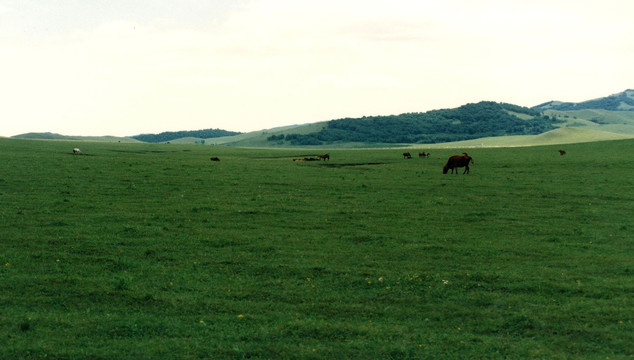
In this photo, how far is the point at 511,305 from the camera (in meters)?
13.3

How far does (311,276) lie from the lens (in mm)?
15641

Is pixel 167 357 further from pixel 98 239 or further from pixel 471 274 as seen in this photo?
pixel 98 239

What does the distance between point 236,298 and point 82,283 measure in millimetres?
4364

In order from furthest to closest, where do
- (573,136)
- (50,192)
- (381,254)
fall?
(573,136) → (50,192) → (381,254)

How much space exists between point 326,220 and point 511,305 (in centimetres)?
1244

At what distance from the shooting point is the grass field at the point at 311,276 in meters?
11.1

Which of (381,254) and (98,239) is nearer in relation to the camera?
(381,254)

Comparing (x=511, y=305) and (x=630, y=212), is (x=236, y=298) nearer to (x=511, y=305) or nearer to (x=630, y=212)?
(x=511, y=305)

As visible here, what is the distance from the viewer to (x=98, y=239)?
64.5ft

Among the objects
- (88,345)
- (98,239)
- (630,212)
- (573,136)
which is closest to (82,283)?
(88,345)

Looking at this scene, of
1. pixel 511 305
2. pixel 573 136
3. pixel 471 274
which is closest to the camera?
pixel 511 305

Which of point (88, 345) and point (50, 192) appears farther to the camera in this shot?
point (50, 192)

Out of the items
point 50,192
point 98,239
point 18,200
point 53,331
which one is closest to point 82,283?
point 53,331

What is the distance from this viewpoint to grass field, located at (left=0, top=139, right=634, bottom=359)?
36.3ft
